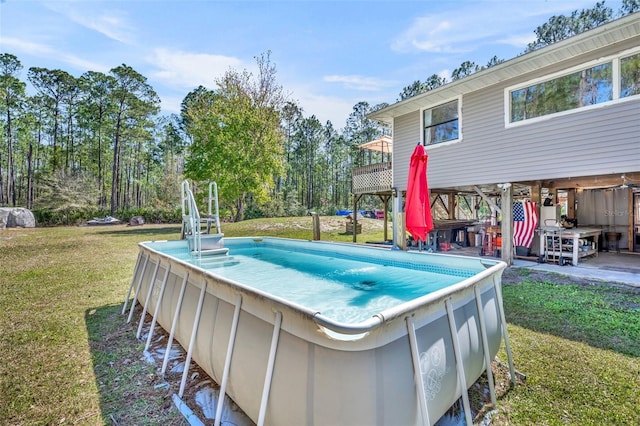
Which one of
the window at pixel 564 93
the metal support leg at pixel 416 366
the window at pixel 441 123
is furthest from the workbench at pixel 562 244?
the metal support leg at pixel 416 366

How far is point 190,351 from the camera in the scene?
2.71m

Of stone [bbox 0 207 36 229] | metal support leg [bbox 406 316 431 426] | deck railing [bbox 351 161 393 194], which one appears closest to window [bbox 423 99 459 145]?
deck railing [bbox 351 161 393 194]

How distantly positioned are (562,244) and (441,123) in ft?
15.3

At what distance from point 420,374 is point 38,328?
5180mm

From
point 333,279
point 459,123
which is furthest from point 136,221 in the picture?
point 459,123

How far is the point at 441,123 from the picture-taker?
30.6 feet

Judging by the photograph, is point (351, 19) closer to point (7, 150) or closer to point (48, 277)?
point (48, 277)

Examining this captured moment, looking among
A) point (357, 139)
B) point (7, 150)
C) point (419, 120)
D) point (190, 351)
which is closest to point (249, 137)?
point (419, 120)

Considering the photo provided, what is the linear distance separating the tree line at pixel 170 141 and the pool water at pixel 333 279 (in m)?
8.46

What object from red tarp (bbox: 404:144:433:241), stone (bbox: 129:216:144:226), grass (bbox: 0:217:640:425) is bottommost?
grass (bbox: 0:217:640:425)

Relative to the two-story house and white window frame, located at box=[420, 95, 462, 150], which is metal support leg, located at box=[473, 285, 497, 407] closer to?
the two-story house

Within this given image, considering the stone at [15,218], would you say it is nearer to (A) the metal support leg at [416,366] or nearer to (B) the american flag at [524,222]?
(A) the metal support leg at [416,366]

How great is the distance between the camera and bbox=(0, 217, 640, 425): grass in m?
2.40

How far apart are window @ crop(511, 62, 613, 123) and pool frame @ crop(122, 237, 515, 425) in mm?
6199
